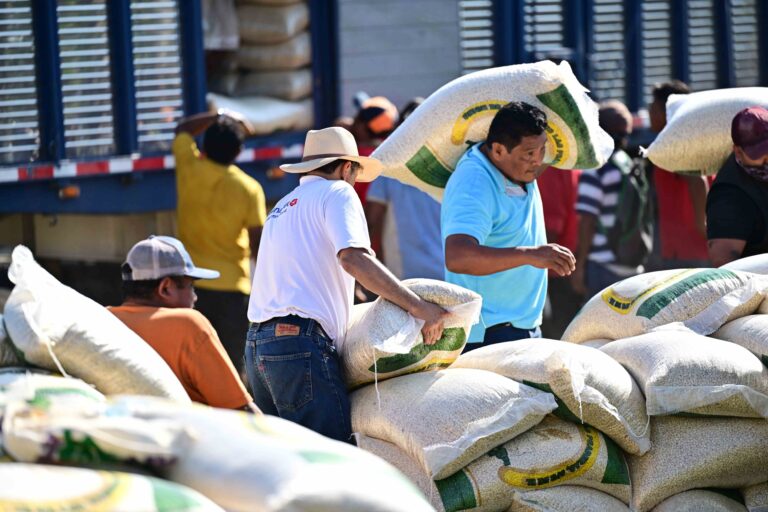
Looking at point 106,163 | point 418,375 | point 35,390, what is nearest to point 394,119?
point 106,163

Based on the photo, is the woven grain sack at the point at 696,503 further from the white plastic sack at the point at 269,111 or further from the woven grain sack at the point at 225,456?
the white plastic sack at the point at 269,111

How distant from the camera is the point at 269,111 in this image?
9.17 metres

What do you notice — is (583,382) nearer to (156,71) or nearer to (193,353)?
(193,353)

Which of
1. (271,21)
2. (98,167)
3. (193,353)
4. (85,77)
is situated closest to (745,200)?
(193,353)

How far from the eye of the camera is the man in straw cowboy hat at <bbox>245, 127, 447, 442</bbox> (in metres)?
4.06

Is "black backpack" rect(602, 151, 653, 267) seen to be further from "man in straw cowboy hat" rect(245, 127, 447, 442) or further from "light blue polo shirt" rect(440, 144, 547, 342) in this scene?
"man in straw cowboy hat" rect(245, 127, 447, 442)

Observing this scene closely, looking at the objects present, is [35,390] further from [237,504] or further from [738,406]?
[738,406]

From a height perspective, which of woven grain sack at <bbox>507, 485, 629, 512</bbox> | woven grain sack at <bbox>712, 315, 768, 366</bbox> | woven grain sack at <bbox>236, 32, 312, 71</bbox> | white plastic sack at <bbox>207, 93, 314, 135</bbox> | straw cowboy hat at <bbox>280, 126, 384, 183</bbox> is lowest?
woven grain sack at <bbox>507, 485, 629, 512</bbox>

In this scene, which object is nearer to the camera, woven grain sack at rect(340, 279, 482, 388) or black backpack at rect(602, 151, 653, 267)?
woven grain sack at rect(340, 279, 482, 388)

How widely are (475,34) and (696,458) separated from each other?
6.38 meters

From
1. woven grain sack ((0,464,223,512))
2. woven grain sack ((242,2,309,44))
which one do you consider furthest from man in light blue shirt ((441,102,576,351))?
woven grain sack ((242,2,309,44))

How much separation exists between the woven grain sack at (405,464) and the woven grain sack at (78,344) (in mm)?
725

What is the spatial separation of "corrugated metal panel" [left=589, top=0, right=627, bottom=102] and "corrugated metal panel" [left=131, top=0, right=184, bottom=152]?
359 cm

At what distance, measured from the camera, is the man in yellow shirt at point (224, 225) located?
6.88 metres
